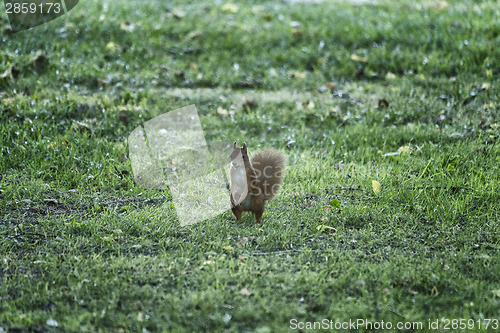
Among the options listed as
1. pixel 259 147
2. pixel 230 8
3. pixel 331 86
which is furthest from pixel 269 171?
pixel 230 8

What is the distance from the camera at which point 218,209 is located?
14.9 feet

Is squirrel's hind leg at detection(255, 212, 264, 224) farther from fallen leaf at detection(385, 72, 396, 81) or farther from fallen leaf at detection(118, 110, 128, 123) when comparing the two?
fallen leaf at detection(385, 72, 396, 81)

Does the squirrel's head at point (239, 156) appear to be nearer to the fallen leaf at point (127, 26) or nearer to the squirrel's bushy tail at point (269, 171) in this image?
the squirrel's bushy tail at point (269, 171)

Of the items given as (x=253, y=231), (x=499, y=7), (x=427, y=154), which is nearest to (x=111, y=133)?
(x=253, y=231)

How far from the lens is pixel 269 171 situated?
4148 millimetres

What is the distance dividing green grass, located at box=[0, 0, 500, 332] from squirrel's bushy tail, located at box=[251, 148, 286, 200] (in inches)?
11.9

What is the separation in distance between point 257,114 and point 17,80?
297 cm

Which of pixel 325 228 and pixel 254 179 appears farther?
pixel 325 228

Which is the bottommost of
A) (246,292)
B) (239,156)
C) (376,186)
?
(376,186)

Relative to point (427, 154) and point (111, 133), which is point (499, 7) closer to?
point (427, 154)

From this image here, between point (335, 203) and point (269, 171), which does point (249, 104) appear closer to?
point (335, 203)

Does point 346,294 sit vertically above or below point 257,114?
above

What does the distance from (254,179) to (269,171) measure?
166mm

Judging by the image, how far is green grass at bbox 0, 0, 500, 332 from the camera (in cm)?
335
